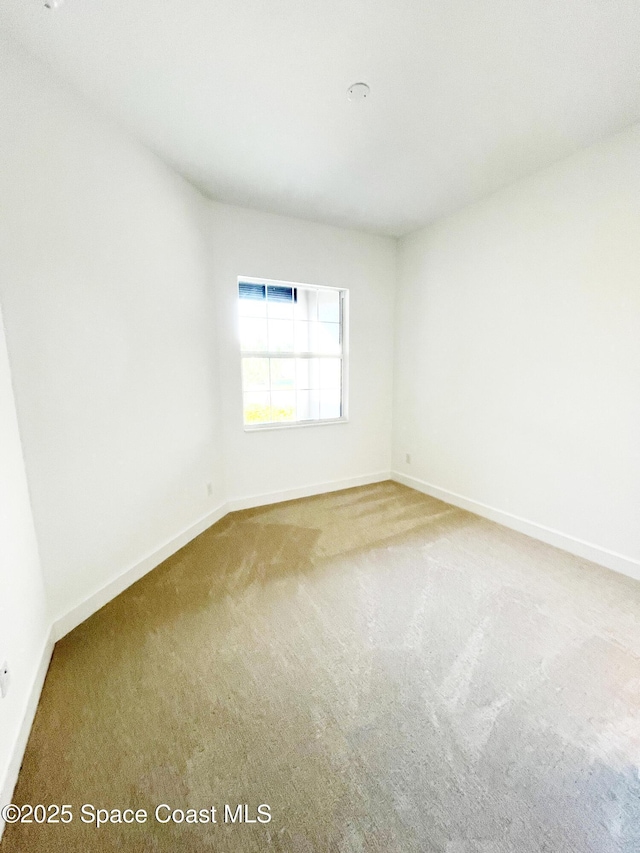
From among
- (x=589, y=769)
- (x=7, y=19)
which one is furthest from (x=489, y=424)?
(x=7, y=19)

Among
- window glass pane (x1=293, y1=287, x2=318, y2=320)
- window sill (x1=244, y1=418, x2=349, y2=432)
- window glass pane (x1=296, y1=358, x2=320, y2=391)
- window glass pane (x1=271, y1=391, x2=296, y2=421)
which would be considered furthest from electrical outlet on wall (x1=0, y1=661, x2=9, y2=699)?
window glass pane (x1=293, y1=287, x2=318, y2=320)

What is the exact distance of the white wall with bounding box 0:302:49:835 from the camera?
1.12m

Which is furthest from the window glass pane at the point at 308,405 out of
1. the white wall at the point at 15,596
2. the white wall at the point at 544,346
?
the white wall at the point at 15,596

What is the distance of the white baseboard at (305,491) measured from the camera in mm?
3312

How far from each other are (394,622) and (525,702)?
63 cm

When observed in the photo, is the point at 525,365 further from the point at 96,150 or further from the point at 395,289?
the point at 96,150

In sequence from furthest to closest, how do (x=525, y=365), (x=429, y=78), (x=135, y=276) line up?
(x=525, y=365), (x=135, y=276), (x=429, y=78)

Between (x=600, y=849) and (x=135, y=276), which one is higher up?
(x=135, y=276)

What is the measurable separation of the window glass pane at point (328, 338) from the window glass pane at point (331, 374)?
117mm

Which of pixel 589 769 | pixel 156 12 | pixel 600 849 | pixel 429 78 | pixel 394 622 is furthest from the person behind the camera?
pixel 394 622

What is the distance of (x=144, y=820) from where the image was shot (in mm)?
995

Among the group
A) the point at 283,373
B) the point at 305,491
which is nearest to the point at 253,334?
the point at 283,373

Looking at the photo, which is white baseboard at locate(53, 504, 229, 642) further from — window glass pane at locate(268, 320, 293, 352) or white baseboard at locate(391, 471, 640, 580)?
white baseboard at locate(391, 471, 640, 580)

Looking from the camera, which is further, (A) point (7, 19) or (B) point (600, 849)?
(A) point (7, 19)
